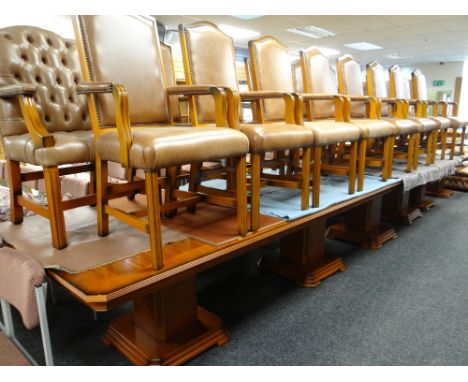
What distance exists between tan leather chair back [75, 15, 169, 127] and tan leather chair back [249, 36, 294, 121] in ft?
2.32

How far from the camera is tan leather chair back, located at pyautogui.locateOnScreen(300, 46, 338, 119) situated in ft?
8.63

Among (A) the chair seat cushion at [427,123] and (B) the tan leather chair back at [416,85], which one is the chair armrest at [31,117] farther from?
(B) the tan leather chair back at [416,85]

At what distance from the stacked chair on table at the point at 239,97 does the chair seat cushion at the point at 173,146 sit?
21cm

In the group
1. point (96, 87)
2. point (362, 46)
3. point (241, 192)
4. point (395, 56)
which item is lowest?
point (241, 192)

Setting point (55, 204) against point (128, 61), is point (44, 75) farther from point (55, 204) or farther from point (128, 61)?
point (55, 204)

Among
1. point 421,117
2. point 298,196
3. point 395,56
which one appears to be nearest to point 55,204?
point 298,196

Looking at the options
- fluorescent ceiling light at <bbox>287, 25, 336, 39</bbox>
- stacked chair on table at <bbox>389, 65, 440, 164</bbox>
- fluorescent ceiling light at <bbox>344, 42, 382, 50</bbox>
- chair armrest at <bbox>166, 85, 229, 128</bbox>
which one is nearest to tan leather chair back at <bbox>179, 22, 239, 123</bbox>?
chair armrest at <bbox>166, 85, 229, 128</bbox>

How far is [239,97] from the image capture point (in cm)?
170

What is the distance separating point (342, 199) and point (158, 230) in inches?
54.5

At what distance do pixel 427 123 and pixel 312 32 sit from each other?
516cm

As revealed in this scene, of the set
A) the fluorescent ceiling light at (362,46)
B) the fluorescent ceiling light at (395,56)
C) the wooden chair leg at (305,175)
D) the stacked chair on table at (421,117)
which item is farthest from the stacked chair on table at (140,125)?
the fluorescent ceiling light at (395,56)

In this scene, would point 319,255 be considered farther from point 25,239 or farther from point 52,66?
point 52,66
